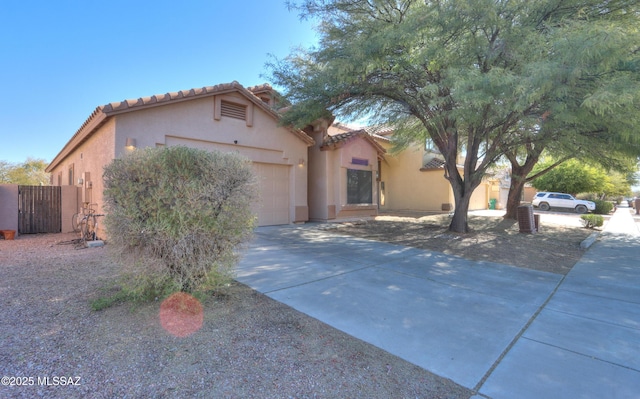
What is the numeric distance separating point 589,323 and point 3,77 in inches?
1036

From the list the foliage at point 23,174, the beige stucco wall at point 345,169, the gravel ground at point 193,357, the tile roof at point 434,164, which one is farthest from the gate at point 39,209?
the foliage at point 23,174

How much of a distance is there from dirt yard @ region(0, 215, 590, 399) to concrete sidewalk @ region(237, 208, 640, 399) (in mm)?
398

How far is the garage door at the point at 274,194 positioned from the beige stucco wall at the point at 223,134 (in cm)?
22

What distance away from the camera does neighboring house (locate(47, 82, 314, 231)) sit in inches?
356

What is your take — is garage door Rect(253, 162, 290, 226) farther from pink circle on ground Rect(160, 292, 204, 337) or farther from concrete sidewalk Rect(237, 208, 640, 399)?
pink circle on ground Rect(160, 292, 204, 337)

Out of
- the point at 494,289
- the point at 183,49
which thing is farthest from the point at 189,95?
the point at 494,289

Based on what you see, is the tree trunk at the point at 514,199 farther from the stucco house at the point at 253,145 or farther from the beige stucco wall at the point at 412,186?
the stucco house at the point at 253,145

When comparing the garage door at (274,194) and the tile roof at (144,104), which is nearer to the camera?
the tile roof at (144,104)

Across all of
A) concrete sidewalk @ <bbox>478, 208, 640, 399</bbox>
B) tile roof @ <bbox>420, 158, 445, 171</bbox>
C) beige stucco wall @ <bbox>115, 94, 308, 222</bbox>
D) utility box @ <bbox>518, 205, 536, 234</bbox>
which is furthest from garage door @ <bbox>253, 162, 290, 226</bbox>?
tile roof @ <bbox>420, 158, 445, 171</bbox>

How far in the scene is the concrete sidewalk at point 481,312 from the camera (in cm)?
298

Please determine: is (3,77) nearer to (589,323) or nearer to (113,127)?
(113,127)

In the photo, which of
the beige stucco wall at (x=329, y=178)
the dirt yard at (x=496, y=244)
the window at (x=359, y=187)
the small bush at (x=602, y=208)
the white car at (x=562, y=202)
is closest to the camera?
the dirt yard at (x=496, y=244)

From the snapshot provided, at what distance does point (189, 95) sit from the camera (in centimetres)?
980

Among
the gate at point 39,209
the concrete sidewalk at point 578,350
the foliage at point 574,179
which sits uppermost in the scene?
the foliage at point 574,179
